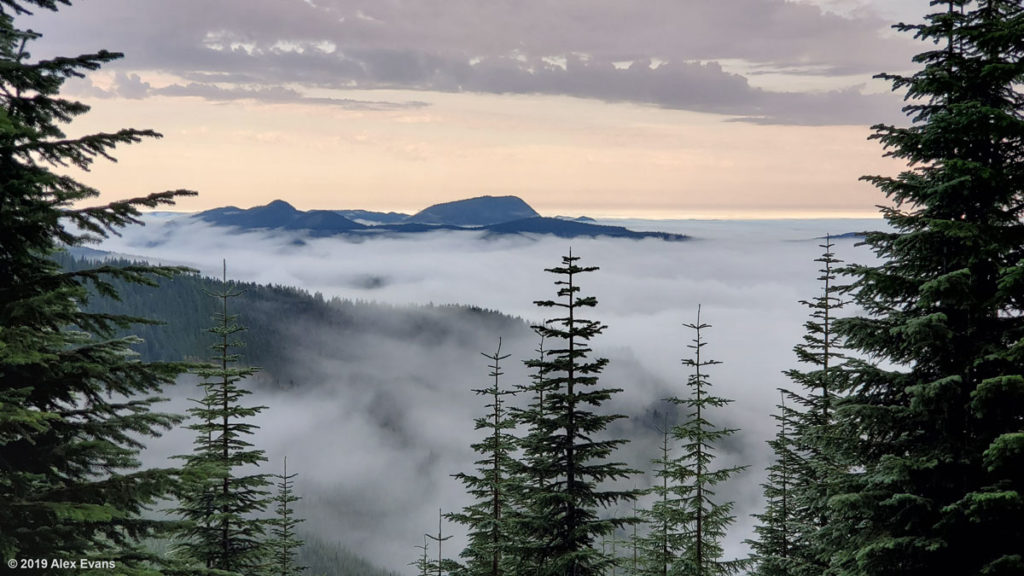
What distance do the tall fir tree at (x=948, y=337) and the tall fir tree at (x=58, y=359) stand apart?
37.7ft

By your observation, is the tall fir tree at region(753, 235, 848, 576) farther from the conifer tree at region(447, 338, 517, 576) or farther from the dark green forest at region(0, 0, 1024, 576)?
the conifer tree at region(447, 338, 517, 576)

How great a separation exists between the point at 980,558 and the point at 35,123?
1658 centimetres

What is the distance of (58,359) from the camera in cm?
837

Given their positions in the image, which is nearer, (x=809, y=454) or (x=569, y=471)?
(x=569, y=471)

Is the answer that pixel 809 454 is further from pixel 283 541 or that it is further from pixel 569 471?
pixel 283 541

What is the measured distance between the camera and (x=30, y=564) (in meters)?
7.80

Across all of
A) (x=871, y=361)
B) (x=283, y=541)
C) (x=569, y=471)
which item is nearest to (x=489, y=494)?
(x=283, y=541)

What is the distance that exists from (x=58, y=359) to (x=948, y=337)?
1377cm

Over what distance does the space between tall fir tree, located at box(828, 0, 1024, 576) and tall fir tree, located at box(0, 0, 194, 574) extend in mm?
11492

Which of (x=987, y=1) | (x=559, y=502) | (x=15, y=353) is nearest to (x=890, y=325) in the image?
(x=987, y=1)

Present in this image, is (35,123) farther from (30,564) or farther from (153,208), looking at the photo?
(30,564)

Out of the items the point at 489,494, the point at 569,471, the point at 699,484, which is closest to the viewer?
the point at 569,471

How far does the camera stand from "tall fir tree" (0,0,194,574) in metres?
7.96

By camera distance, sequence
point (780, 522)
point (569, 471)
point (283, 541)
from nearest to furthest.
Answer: point (569, 471), point (283, 541), point (780, 522)
